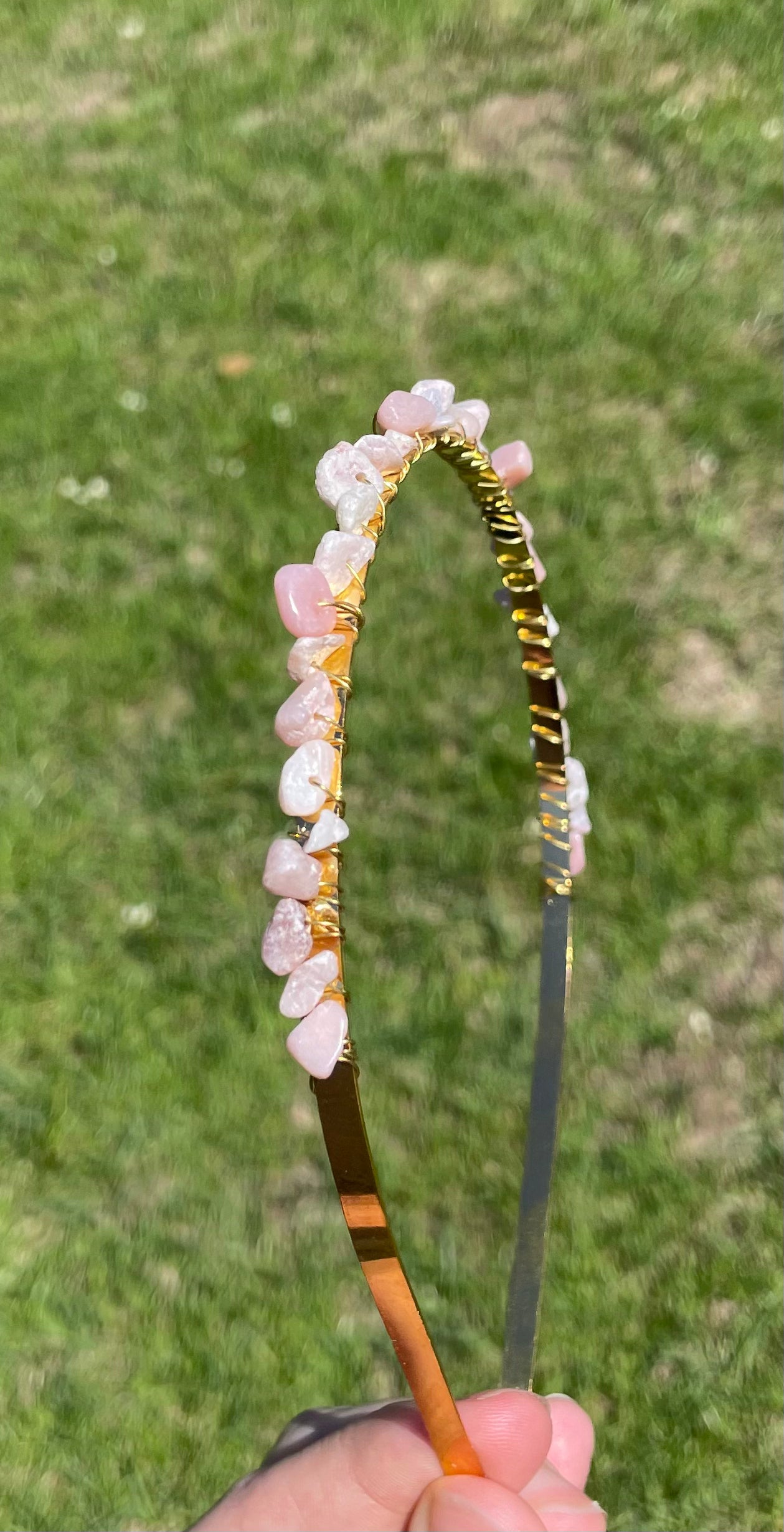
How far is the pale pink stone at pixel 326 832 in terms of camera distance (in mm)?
808

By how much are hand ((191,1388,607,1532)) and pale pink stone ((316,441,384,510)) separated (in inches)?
33.6

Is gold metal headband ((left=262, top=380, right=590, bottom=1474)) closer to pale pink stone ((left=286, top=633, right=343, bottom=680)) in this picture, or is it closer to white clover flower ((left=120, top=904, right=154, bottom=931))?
pale pink stone ((left=286, top=633, right=343, bottom=680))

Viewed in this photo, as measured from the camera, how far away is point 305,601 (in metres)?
Result: 0.82

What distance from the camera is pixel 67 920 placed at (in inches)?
72.2

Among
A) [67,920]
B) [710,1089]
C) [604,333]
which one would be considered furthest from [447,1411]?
[604,333]

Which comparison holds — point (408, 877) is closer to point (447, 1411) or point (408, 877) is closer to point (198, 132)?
point (447, 1411)

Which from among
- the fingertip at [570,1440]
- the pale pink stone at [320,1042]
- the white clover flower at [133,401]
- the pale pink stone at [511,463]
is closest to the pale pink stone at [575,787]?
the pale pink stone at [511,463]

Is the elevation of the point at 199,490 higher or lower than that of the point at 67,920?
higher

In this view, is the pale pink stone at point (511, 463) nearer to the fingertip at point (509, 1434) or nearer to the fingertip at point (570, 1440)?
the fingertip at point (509, 1434)

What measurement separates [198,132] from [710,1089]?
2877 millimetres

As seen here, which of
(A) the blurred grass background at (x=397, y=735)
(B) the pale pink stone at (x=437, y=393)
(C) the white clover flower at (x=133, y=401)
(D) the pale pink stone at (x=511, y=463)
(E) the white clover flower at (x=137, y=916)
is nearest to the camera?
(B) the pale pink stone at (x=437, y=393)

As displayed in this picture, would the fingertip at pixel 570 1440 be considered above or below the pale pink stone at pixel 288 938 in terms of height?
below

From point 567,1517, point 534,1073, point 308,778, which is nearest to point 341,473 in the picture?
point 308,778

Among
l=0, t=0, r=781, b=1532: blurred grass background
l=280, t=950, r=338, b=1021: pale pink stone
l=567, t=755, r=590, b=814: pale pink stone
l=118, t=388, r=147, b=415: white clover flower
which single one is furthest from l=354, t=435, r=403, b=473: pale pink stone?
l=118, t=388, r=147, b=415: white clover flower
